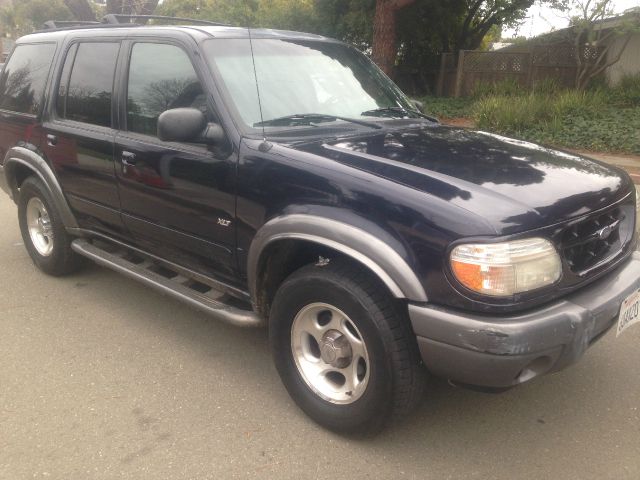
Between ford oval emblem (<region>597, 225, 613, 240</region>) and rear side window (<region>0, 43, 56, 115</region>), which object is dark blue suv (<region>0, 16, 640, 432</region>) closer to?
ford oval emblem (<region>597, 225, 613, 240</region>)

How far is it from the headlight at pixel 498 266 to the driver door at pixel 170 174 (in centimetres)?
131

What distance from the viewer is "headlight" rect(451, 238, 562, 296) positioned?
2299 mm

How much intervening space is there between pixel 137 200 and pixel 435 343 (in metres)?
2.18

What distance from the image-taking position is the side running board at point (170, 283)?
3.22 meters

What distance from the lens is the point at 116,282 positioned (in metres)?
4.88

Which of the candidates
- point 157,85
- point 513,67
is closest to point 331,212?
point 157,85

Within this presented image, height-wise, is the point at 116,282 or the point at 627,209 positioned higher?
the point at 627,209

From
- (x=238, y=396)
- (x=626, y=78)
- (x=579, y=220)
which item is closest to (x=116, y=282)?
(x=238, y=396)

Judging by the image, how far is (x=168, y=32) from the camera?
11.5 feet

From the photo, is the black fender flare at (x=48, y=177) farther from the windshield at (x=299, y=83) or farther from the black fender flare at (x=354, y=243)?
the black fender flare at (x=354, y=243)

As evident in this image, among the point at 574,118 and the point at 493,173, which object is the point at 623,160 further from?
the point at 493,173

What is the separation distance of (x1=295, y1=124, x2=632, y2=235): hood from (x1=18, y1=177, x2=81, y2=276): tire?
2.59m

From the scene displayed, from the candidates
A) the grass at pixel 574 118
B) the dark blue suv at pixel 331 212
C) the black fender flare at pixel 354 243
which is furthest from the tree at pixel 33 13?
the black fender flare at pixel 354 243

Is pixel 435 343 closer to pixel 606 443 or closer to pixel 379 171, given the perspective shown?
pixel 379 171
